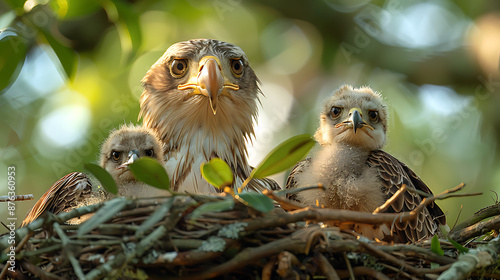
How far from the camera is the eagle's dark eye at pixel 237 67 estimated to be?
4.27 meters

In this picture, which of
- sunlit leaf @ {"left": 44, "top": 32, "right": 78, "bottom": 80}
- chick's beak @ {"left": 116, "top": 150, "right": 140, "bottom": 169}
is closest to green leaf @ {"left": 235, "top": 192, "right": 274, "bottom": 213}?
chick's beak @ {"left": 116, "top": 150, "right": 140, "bottom": 169}

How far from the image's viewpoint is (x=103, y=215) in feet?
7.47

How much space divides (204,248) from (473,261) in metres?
1.19

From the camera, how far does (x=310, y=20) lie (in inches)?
250

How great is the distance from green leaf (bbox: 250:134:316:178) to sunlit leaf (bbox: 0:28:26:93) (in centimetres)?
137

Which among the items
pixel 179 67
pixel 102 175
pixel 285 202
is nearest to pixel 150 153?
pixel 179 67

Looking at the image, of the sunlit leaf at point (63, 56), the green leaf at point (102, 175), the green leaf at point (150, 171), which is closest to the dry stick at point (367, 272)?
the green leaf at point (150, 171)

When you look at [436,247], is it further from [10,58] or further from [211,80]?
[10,58]

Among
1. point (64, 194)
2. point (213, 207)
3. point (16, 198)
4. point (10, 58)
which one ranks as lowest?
point (64, 194)

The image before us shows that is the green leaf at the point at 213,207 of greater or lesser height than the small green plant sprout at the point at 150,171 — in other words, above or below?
below

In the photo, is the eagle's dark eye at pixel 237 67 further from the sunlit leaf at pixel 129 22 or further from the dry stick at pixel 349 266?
the dry stick at pixel 349 266

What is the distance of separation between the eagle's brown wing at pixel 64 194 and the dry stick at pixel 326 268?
1986 millimetres

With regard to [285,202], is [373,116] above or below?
above

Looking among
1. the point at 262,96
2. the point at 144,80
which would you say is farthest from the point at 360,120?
the point at 144,80
